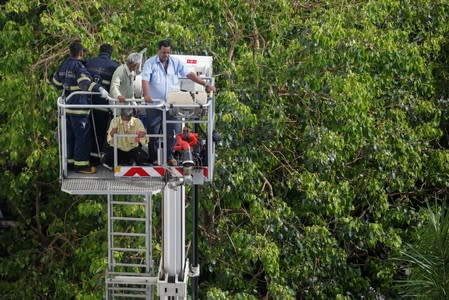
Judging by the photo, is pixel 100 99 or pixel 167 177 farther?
pixel 100 99

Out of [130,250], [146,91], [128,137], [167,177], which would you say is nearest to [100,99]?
[146,91]

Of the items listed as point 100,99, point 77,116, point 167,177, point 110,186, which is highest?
point 100,99

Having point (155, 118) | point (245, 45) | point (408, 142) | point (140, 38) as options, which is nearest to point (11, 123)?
point (140, 38)

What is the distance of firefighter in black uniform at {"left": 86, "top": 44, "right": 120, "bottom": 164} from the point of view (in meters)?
11.9

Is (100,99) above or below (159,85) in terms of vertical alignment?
below

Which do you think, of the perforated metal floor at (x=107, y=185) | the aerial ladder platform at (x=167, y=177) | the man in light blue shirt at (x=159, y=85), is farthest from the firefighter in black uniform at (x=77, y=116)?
the man in light blue shirt at (x=159, y=85)

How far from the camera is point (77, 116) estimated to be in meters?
11.7

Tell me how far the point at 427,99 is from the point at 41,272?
6404 millimetres

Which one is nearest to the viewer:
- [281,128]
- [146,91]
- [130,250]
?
[146,91]

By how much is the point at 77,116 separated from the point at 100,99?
1.21 ft

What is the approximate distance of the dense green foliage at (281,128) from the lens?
48.6 feet

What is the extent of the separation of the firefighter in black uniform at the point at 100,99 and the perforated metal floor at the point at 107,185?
0.48 m

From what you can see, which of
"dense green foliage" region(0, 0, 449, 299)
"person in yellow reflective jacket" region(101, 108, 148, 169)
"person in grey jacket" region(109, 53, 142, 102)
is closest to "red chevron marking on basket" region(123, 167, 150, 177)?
"person in yellow reflective jacket" region(101, 108, 148, 169)

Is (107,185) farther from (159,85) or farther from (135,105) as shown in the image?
(159,85)
